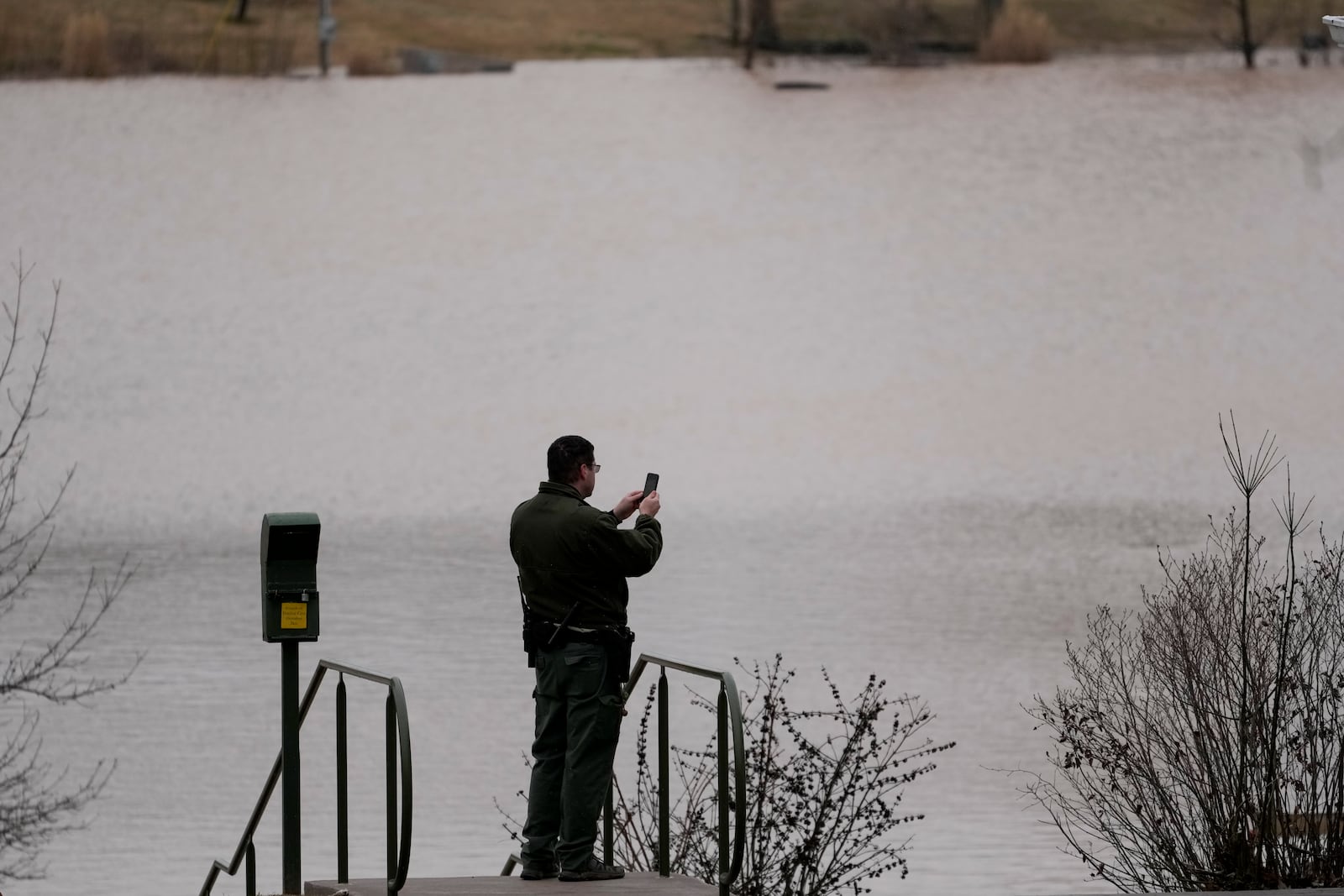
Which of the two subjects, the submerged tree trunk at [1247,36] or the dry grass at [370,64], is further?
the submerged tree trunk at [1247,36]

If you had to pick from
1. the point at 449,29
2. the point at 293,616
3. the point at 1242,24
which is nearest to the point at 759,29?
the point at 449,29

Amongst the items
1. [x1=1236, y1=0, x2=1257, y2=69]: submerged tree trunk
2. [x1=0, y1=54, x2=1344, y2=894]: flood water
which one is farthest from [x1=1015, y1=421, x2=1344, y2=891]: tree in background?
[x1=1236, y1=0, x2=1257, y2=69]: submerged tree trunk

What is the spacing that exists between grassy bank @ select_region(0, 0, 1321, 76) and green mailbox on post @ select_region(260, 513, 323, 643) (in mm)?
25245

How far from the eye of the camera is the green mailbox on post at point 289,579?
569cm

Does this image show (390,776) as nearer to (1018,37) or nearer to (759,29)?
(759,29)

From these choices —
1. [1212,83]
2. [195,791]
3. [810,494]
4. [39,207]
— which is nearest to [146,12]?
[39,207]

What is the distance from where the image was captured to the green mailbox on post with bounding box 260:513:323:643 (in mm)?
5691

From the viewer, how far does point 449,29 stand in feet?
101

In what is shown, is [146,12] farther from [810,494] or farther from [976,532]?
[976,532]

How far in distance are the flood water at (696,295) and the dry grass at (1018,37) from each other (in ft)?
0.99

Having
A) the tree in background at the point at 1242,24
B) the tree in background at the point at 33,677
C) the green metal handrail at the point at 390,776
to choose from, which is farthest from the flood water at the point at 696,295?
the green metal handrail at the point at 390,776

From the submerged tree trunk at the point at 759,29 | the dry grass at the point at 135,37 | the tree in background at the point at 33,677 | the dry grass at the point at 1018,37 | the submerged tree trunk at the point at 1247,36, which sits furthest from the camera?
the submerged tree trunk at the point at 1247,36

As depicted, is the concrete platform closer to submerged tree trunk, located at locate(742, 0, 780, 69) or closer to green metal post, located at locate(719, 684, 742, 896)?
green metal post, located at locate(719, 684, 742, 896)

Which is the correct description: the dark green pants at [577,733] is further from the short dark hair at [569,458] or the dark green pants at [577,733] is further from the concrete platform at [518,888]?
the short dark hair at [569,458]
